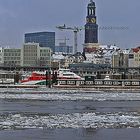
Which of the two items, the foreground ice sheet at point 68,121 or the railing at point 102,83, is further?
the railing at point 102,83

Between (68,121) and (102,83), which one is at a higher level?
(102,83)

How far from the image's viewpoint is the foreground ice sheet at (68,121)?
20.3m

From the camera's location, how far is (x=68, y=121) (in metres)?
21.9

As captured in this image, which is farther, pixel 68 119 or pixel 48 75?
pixel 48 75

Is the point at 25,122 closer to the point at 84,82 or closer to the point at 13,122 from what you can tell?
the point at 13,122

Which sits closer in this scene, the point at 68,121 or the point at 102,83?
the point at 68,121

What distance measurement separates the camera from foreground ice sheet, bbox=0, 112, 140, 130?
20.3 metres

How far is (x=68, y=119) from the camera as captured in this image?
22703mm

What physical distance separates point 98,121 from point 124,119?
5.37ft

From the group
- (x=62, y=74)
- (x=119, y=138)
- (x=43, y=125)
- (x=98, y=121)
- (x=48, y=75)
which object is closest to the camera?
(x=119, y=138)

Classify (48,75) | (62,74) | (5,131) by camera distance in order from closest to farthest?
1. (5,131)
2. (48,75)
3. (62,74)

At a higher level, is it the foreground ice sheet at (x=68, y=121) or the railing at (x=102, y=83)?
the railing at (x=102, y=83)

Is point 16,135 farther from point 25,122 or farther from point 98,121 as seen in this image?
point 98,121

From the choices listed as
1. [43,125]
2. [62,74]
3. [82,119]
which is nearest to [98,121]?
[82,119]
